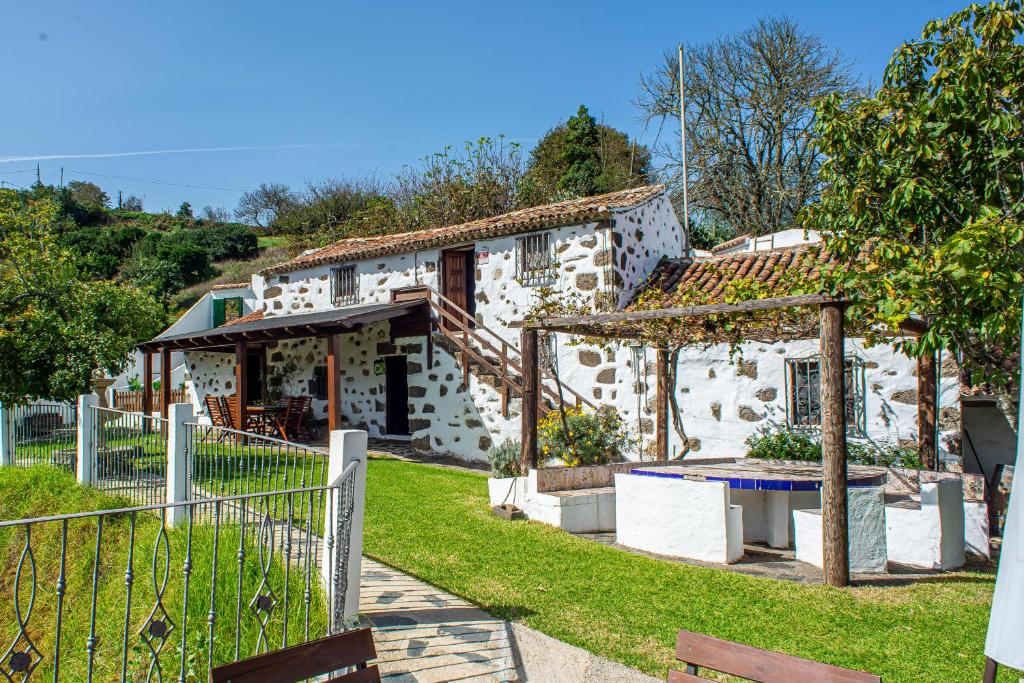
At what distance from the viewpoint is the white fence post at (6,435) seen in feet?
35.4

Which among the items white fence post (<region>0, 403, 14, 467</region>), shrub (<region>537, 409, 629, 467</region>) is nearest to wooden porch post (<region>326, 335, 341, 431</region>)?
shrub (<region>537, 409, 629, 467</region>)

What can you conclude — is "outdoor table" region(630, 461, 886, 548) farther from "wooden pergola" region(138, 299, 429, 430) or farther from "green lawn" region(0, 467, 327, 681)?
"wooden pergola" region(138, 299, 429, 430)

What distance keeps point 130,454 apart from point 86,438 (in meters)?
0.75

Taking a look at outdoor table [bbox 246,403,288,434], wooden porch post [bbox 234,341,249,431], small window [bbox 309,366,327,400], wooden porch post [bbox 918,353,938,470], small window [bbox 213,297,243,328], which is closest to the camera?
wooden porch post [bbox 918,353,938,470]

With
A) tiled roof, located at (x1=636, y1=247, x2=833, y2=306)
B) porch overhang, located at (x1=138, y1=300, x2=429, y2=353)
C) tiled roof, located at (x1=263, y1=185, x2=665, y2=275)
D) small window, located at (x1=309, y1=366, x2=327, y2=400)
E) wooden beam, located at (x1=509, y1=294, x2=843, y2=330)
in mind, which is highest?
tiled roof, located at (x1=263, y1=185, x2=665, y2=275)

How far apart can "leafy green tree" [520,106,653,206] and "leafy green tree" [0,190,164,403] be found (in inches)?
585

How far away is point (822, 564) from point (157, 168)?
165 ft

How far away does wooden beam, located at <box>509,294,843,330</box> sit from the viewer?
5789 millimetres

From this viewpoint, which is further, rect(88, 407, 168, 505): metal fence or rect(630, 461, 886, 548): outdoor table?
rect(88, 407, 168, 505): metal fence

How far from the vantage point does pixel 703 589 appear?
548 centimetres

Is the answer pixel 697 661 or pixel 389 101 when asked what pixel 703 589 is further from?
pixel 389 101

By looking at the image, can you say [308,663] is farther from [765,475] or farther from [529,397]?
[529,397]

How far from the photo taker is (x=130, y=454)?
8953 millimetres

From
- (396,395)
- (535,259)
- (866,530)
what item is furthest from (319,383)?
(866,530)
